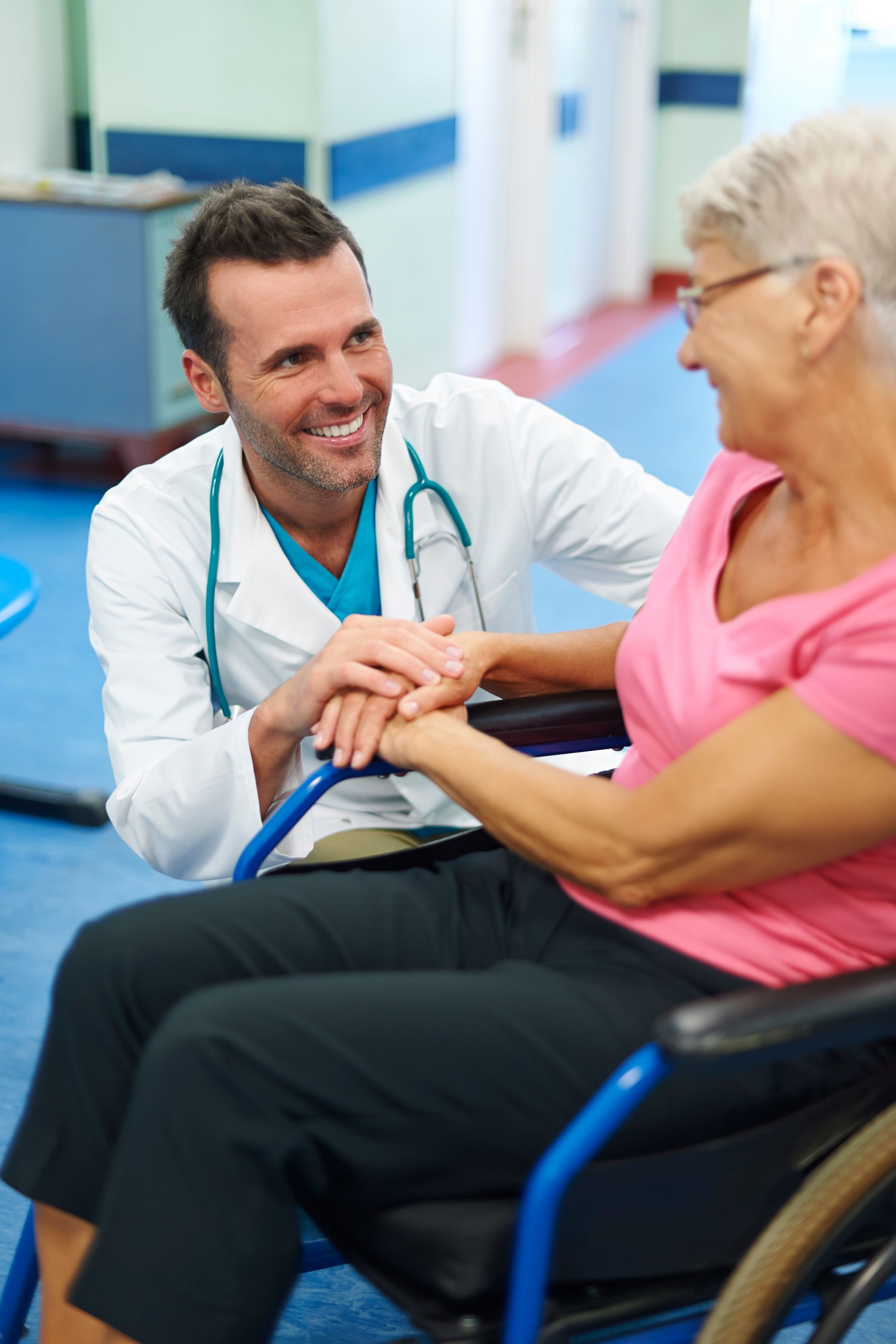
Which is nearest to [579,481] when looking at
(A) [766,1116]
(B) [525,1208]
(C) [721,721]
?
(C) [721,721]

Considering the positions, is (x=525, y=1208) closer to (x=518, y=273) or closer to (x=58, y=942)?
(x=58, y=942)

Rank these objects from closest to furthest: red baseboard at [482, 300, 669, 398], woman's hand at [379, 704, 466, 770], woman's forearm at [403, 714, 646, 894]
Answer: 1. woman's forearm at [403, 714, 646, 894]
2. woman's hand at [379, 704, 466, 770]
3. red baseboard at [482, 300, 669, 398]

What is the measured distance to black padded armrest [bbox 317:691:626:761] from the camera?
1.38 m

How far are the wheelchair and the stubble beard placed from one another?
0.76 metres

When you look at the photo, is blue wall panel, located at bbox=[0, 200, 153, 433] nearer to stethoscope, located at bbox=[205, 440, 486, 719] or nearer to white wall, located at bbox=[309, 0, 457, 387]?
white wall, located at bbox=[309, 0, 457, 387]

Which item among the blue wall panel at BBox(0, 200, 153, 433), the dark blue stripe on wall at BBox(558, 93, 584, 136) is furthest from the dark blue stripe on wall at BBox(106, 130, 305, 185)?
the dark blue stripe on wall at BBox(558, 93, 584, 136)

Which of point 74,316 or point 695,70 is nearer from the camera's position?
point 74,316

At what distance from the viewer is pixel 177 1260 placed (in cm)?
98

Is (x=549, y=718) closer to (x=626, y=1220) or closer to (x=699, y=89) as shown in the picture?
(x=626, y=1220)

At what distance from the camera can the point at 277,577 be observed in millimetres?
1589

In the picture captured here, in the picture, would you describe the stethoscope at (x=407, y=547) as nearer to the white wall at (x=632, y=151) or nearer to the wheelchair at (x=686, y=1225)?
the wheelchair at (x=686, y=1225)

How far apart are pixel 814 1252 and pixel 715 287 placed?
2.27 ft

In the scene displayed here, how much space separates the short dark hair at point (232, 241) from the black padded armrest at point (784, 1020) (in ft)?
3.09

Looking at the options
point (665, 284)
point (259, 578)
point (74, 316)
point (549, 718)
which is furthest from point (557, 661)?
point (665, 284)
